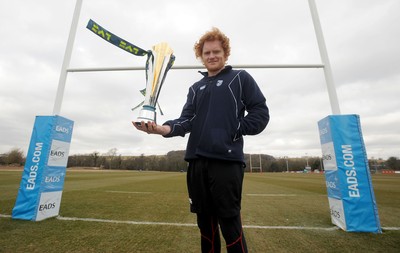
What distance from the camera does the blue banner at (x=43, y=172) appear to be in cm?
430

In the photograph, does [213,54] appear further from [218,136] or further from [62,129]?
[62,129]

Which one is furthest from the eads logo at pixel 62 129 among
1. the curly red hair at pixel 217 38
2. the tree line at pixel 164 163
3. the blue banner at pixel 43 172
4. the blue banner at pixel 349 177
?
the tree line at pixel 164 163

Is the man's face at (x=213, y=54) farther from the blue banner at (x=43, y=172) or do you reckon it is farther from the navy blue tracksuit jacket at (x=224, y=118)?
the blue banner at (x=43, y=172)

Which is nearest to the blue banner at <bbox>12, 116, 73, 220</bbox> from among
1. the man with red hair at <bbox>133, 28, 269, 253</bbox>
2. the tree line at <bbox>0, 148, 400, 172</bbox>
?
the man with red hair at <bbox>133, 28, 269, 253</bbox>

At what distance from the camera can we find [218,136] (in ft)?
5.32

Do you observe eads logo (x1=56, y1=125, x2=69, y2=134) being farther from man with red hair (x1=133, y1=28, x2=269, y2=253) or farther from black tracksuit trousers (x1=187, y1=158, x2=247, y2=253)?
black tracksuit trousers (x1=187, y1=158, x2=247, y2=253)

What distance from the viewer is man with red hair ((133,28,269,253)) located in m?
1.57

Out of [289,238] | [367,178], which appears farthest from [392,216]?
[289,238]

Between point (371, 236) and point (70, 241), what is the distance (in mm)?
4749

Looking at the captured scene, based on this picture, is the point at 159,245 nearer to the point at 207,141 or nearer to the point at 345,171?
the point at 207,141

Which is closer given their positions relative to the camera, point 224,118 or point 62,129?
point 224,118

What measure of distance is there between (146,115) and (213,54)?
2.84ft

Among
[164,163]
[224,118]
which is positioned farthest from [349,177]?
[164,163]

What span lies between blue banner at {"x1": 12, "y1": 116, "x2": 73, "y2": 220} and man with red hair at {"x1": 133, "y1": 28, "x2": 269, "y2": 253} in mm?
3962
